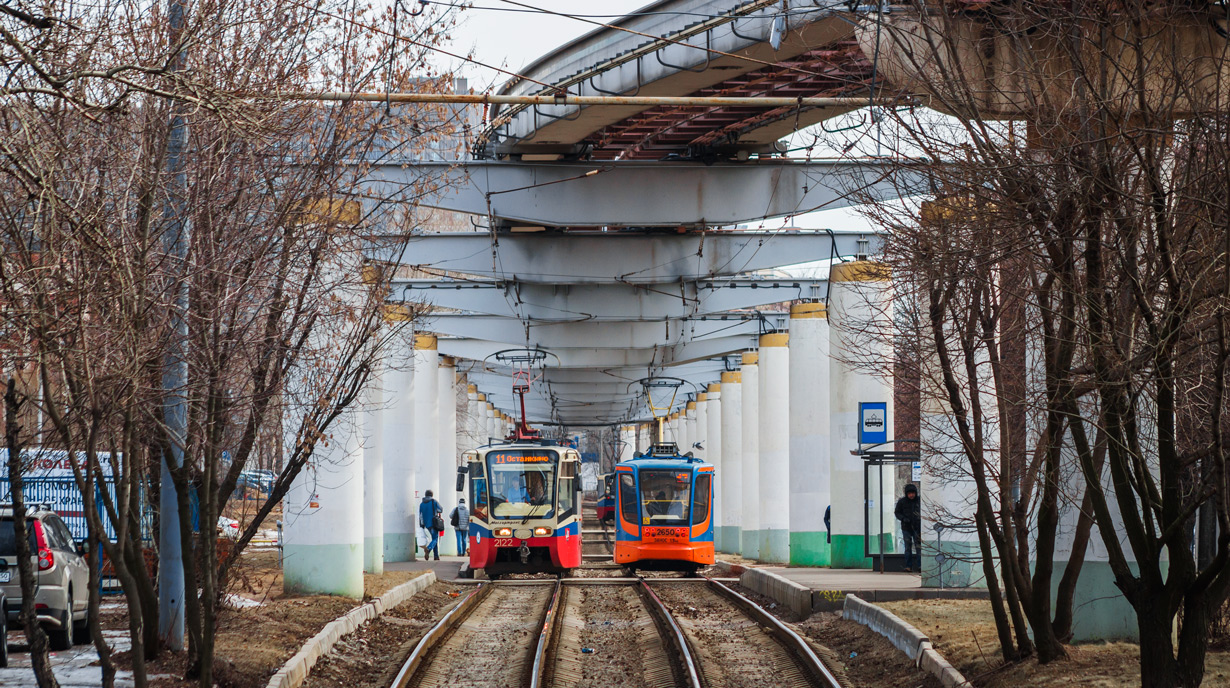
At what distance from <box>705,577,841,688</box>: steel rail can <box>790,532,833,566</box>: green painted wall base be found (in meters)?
8.73

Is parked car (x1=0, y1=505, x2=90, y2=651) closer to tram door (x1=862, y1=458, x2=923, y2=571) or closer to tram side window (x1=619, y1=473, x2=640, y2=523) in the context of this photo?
tram door (x1=862, y1=458, x2=923, y2=571)

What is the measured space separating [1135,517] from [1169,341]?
5.18 ft

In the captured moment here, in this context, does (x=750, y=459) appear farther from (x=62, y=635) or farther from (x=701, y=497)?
(x=62, y=635)

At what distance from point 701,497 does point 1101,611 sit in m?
19.0

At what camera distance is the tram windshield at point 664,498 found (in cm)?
3184

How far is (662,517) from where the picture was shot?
3186 centimetres

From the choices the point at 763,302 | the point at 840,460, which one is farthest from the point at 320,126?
the point at 763,302

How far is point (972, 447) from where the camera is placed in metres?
12.2

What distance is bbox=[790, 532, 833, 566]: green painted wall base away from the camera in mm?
32938

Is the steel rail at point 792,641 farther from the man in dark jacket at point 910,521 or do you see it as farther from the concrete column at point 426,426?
the concrete column at point 426,426

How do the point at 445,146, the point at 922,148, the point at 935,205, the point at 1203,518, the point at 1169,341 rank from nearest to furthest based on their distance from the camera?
the point at 1169,341 → the point at 922,148 → the point at 935,205 → the point at 1203,518 → the point at 445,146

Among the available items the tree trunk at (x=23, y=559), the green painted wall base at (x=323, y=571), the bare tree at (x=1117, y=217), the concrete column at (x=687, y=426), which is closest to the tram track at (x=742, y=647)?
the bare tree at (x=1117, y=217)

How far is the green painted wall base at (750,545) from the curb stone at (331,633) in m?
22.3

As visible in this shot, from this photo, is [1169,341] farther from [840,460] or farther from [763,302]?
[763,302]
